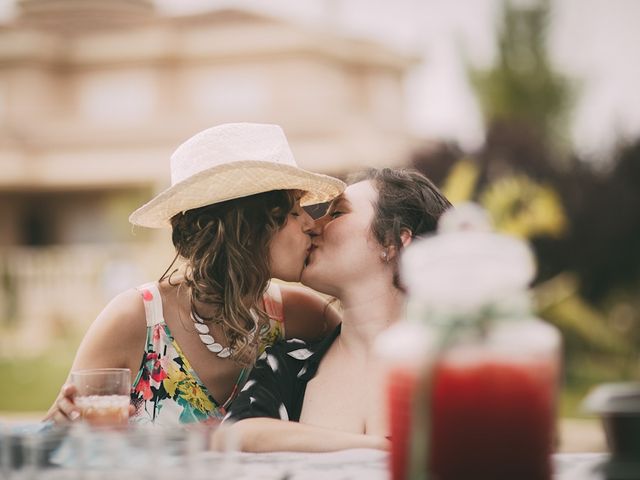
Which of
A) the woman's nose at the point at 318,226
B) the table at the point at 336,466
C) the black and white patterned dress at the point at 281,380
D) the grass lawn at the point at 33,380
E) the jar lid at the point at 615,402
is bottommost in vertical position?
the grass lawn at the point at 33,380

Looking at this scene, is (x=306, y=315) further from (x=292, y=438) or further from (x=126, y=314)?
(x=292, y=438)

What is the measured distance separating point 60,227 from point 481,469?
22.5 m

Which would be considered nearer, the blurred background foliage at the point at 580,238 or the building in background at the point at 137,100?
the blurred background foliage at the point at 580,238

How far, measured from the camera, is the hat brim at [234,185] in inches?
94.9

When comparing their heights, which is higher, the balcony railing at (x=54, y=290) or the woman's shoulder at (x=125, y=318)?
the woman's shoulder at (x=125, y=318)

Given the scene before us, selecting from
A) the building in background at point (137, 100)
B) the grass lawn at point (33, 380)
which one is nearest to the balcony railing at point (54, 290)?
the grass lawn at point (33, 380)

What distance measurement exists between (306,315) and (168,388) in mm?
485

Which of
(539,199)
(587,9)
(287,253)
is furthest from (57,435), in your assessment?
(587,9)

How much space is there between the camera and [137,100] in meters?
23.3

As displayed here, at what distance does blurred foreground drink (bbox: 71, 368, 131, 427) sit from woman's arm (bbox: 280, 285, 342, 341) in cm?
110

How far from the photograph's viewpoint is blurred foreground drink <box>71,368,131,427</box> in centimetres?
177

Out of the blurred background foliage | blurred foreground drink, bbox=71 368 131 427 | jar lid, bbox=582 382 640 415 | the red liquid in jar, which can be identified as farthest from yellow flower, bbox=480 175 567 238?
the red liquid in jar

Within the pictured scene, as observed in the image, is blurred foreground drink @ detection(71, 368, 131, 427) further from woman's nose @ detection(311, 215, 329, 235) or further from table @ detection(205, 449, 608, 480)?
woman's nose @ detection(311, 215, 329, 235)

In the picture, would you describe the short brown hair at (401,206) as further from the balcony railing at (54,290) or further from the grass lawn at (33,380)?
the balcony railing at (54,290)
